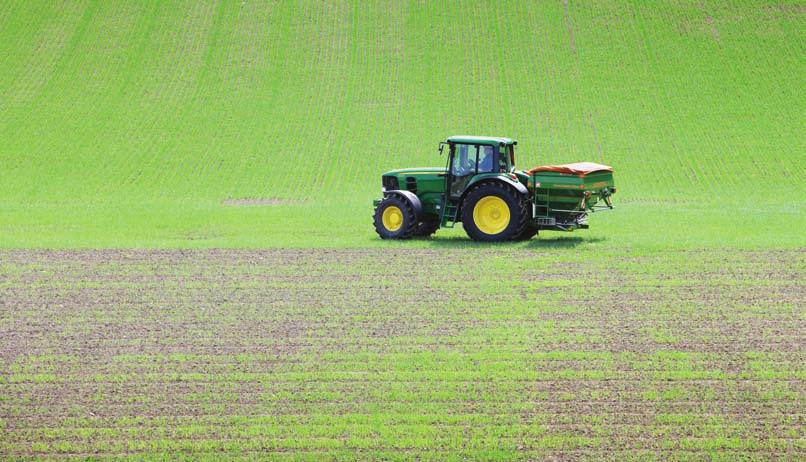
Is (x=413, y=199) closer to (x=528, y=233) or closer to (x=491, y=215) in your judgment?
(x=491, y=215)

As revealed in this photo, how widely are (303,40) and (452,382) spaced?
48.4 metres

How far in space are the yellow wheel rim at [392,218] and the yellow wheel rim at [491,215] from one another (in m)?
2.01

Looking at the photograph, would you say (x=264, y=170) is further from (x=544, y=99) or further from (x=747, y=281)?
(x=747, y=281)

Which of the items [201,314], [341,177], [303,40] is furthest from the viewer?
[303,40]

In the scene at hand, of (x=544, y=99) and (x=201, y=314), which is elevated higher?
(x=544, y=99)

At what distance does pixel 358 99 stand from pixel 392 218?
3001 cm

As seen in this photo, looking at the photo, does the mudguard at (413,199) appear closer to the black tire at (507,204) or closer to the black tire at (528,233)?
the black tire at (507,204)

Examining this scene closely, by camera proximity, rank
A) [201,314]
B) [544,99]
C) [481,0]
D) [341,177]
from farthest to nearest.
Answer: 1. [481,0]
2. [544,99]
3. [341,177]
4. [201,314]

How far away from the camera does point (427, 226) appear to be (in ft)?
75.1

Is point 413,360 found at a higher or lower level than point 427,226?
lower

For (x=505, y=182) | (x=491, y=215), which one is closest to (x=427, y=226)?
(x=491, y=215)

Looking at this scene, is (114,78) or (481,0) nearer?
(114,78)

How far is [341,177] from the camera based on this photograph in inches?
1636

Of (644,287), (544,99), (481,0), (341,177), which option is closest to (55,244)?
(644,287)
